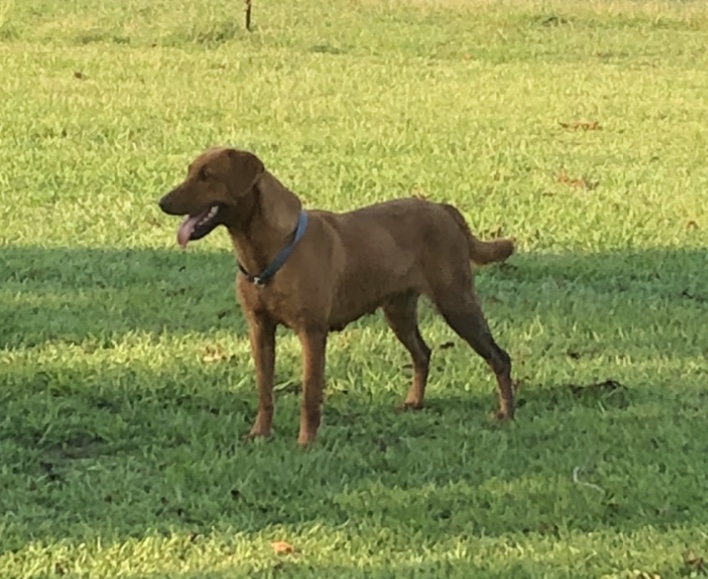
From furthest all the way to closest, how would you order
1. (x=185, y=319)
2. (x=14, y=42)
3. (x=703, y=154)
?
(x=14, y=42), (x=703, y=154), (x=185, y=319)

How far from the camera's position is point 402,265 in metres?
5.46

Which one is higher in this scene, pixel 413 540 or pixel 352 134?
pixel 413 540

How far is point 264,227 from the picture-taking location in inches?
201

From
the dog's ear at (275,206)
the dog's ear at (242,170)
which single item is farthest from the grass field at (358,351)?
the dog's ear at (242,170)

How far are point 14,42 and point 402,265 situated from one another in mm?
13148

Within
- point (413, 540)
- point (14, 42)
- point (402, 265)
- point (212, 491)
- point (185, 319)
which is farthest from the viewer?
point (14, 42)

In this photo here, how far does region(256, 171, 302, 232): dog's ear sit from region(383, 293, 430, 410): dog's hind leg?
0.79m

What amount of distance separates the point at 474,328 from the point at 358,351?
0.96 metres

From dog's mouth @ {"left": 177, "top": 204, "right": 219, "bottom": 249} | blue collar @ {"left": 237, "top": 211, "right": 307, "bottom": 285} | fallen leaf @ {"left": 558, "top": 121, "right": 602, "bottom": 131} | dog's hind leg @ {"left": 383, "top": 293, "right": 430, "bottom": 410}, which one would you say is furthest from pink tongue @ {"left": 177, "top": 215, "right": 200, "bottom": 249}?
fallen leaf @ {"left": 558, "top": 121, "right": 602, "bottom": 131}

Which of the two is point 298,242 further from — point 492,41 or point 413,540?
point 492,41

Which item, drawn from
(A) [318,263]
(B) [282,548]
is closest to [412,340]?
(A) [318,263]

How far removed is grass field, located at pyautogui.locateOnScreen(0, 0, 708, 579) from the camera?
4441 mm

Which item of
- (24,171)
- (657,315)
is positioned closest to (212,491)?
(657,315)

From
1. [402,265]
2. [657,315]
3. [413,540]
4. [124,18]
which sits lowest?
[124,18]
